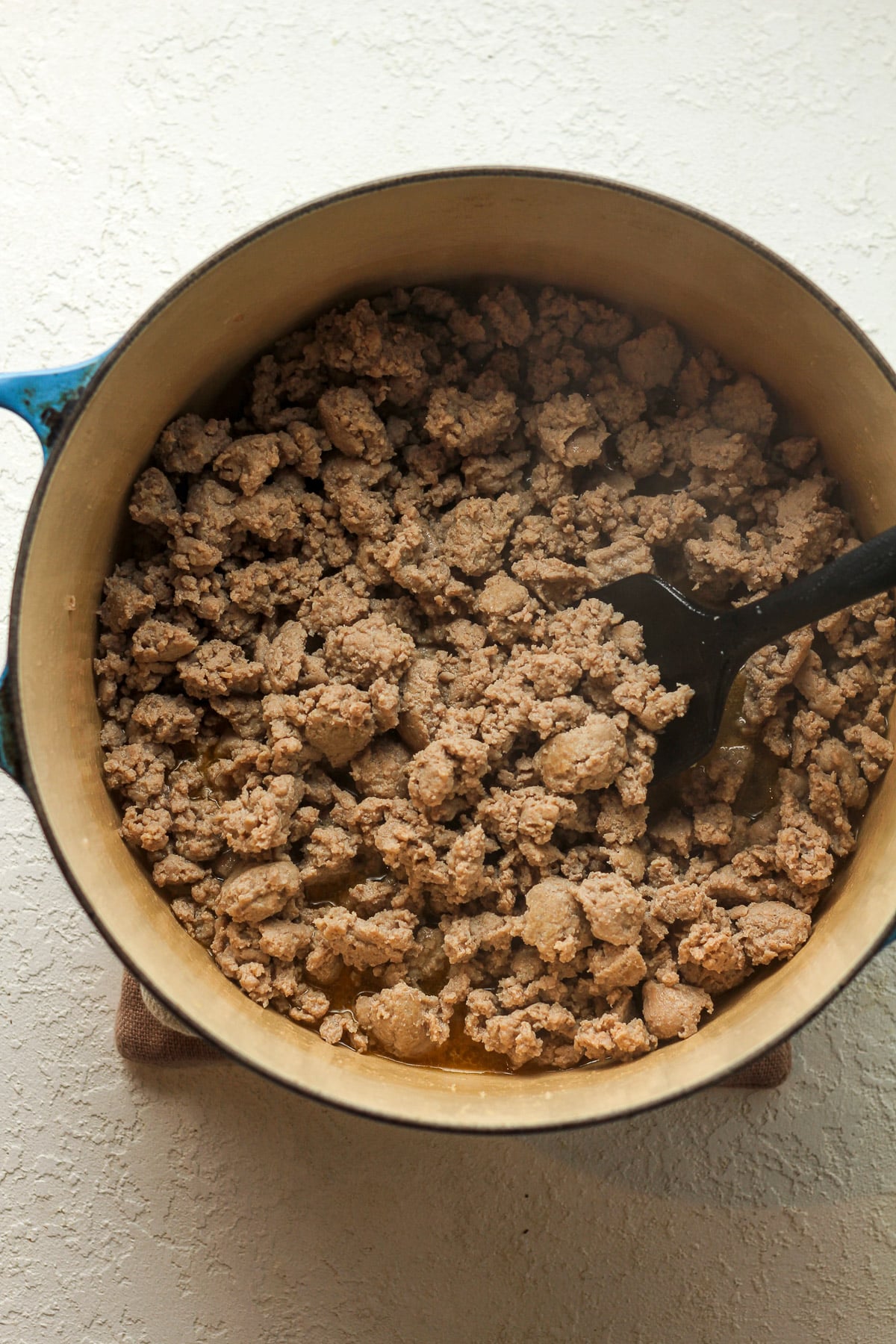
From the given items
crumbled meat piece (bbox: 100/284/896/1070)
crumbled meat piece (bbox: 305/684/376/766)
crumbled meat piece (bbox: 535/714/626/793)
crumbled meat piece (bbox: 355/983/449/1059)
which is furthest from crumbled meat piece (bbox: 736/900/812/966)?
crumbled meat piece (bbox: 305/684/376/766)

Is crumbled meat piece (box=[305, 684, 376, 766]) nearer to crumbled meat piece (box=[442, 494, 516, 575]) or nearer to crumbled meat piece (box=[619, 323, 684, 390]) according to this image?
crumbled meat piece (box=[442, 494, 516, 575])

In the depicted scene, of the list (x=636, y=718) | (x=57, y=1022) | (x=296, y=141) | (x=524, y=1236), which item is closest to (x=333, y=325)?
(x=296, y=141)

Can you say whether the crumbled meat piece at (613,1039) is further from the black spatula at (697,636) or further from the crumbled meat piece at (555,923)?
the black spatula at (697,636)

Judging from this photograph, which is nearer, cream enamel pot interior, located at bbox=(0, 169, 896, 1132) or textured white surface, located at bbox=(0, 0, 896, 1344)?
cream enamel pot interior, located at bbox=(0, 169, 896, 1132)

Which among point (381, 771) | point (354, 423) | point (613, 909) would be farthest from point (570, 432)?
point (613, 909)

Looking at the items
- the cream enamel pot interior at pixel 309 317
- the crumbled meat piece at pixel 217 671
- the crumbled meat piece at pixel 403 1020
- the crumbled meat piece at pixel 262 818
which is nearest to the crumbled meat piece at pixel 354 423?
the cream enamel pot interior at pixel 309 317

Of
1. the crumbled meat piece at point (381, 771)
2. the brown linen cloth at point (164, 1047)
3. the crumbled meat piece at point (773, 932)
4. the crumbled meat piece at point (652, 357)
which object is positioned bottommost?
the brown linen cloth at point (164, 1047)

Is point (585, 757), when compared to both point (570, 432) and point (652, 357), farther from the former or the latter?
point (652, 357)
